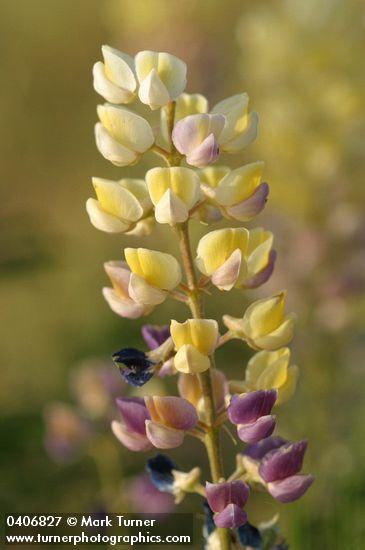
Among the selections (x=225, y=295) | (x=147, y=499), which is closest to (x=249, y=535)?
(x=147, y=499)

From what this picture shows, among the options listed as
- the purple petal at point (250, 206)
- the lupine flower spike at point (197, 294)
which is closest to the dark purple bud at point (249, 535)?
the lupine flower spike at point (197, 294)

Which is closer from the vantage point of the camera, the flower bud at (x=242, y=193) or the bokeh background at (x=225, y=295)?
the flower bud at (x=242, y=193)

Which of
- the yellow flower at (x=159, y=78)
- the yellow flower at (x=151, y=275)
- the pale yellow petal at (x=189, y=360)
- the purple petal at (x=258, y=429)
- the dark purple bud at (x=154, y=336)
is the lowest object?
the purple petal at (x=258, y=429)

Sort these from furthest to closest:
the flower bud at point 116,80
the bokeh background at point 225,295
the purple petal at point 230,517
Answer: the bokeh background at point 225,295, the flower bud at point 116,80, the purple petal at point 230,517

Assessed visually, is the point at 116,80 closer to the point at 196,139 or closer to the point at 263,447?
the point at 196,139

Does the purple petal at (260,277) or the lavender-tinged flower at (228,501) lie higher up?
the purple petal at (260,277)

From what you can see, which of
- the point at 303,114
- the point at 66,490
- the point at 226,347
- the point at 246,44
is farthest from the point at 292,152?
the point at 66,490

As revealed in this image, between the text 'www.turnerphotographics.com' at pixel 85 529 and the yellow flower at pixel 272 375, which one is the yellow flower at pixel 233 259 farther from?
the text 'www.turnerphotographics.com' at pixel 85 529
